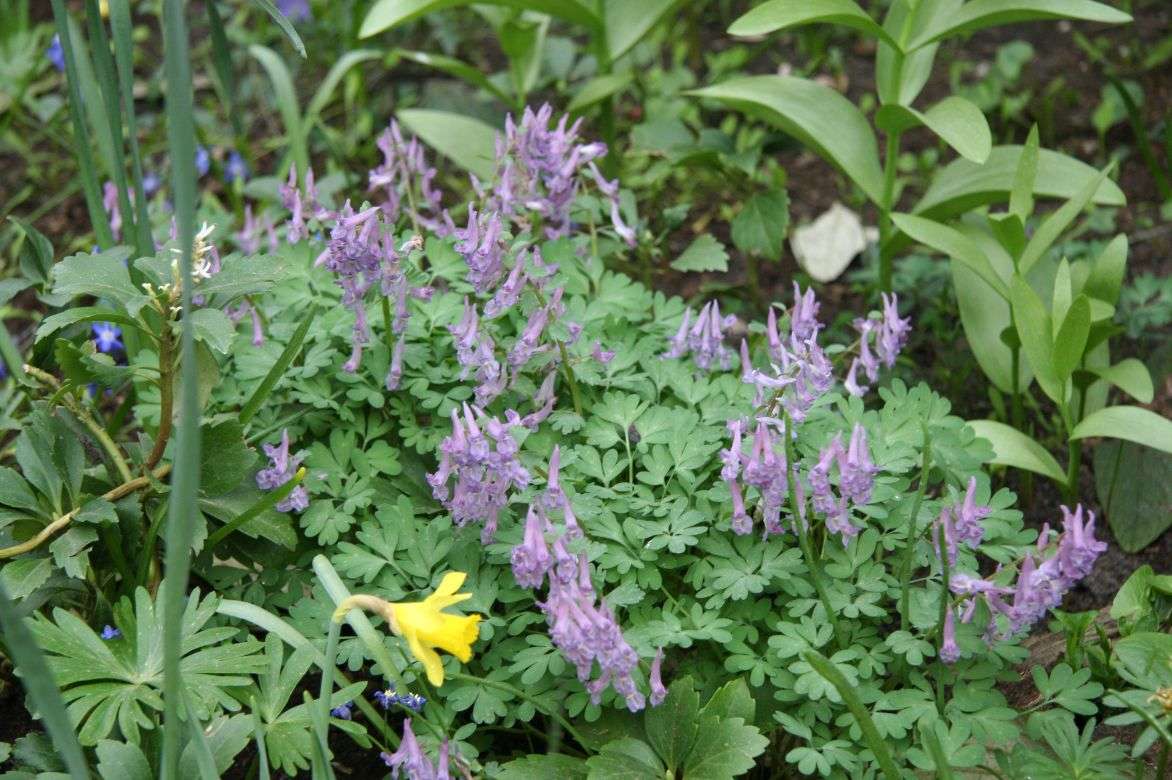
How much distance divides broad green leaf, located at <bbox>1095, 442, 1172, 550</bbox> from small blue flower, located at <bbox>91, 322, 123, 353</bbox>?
1.86m

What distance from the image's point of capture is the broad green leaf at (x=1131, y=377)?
2023 mm

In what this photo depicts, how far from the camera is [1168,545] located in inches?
87.4

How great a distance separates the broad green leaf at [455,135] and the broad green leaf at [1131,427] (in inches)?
52.5

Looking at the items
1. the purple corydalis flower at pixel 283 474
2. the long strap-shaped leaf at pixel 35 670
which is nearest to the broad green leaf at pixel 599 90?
the purple corydalis flower at pixel 283 474

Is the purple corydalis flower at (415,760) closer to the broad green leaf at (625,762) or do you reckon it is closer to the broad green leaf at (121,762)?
the broad green leaf at (625,762)

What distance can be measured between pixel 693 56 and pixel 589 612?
256 cm

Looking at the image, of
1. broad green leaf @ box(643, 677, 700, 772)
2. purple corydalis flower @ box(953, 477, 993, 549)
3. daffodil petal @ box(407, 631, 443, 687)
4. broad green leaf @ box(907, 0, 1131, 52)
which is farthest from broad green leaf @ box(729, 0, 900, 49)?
daffodil petal @ box(407, 631, 443, 687)

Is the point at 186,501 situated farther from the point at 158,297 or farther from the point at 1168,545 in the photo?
the point at 1168,545

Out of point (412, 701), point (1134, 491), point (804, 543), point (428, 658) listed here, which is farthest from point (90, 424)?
point (1134, 491)

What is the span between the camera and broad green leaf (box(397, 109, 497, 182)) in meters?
2.71

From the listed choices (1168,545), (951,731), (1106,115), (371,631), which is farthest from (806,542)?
(1106,115)

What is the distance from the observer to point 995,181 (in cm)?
230

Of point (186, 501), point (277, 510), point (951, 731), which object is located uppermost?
point (186, 501)

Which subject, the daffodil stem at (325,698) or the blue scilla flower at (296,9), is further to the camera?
the blue scilla flower at (296,9)
